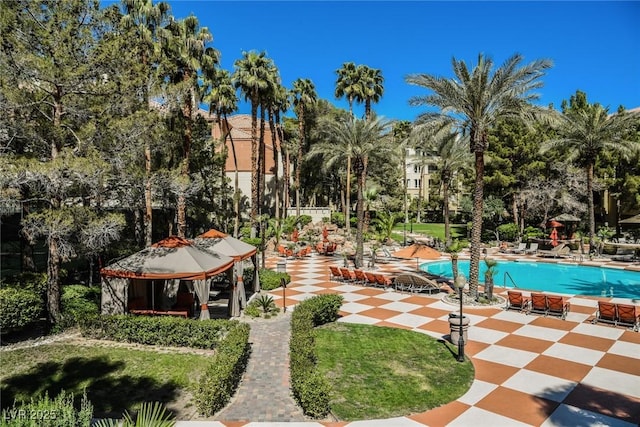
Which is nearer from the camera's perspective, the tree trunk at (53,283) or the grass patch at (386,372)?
the grass patch at (386,372)

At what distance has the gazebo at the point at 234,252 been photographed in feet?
50.6

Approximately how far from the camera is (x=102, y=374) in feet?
33.0

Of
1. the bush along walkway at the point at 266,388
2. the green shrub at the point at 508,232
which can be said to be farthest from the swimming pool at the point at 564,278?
the bush along walkway at the point at 266,388

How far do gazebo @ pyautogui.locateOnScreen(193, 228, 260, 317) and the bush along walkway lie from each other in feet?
7.99

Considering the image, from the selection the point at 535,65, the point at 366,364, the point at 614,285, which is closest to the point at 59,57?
the point at 366,364

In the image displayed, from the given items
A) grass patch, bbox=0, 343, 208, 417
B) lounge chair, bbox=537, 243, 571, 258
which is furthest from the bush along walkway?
lounge chair, bbox=537, 243, 571, 258

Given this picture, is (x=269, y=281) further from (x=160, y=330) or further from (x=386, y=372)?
(x=386, y=372)

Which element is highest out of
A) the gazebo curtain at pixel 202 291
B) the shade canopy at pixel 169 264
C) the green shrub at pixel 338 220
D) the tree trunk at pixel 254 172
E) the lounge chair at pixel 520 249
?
the tree trunk at pixel 254 172

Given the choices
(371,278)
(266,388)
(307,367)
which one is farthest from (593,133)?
(266,388)

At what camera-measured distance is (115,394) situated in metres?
9.05

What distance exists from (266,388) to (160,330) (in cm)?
460

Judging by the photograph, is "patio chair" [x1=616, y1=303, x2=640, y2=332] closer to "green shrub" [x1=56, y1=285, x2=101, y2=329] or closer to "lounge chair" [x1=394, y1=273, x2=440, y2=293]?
"lounge chair" [x1=394, y1=273, x2=440, y2=293]

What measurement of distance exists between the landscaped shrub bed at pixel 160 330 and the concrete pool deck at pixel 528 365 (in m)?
4.04

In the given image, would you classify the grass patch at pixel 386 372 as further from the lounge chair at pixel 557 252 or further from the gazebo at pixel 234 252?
the lounge chair at pixel 557 252
